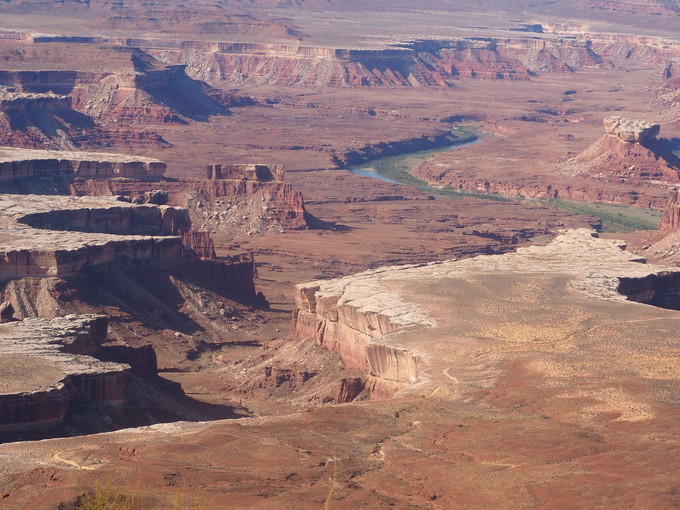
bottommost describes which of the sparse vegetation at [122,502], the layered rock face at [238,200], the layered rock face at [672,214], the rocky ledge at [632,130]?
the layered rock face at [238,200]

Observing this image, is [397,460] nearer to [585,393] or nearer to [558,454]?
[558,454]

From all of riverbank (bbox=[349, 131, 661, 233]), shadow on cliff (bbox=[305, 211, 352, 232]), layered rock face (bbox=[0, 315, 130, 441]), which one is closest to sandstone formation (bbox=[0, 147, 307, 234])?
shadow on cliff (bbox=[305, 211, 352, 232])

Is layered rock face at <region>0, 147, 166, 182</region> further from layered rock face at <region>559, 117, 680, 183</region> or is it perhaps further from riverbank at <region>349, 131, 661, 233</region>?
layered rock face at <region>559, 117, 680, 183</region>

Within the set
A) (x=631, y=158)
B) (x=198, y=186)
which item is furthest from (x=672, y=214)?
(x=631, y=158)

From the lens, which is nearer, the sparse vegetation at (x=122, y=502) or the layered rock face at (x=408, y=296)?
the sparse vegetation at (x=122, y=502)

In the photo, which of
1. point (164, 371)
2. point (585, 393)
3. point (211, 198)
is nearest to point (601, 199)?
point (211, 198)

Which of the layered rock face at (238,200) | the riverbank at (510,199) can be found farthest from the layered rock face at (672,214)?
the layered rock face at (238,200)

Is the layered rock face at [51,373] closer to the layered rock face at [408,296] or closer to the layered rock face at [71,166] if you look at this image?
the layered rock face at [408,296]
